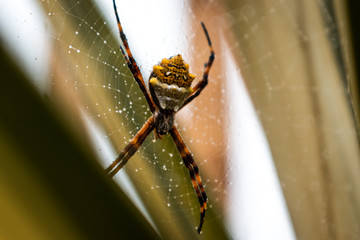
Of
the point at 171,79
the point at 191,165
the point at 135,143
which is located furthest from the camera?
the point at 191,165

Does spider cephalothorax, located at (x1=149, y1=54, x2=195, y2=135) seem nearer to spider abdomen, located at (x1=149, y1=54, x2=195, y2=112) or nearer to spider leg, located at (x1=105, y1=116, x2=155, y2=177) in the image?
spider abdomen, located at (x1=149, y1=54, x2=195, y2=112)

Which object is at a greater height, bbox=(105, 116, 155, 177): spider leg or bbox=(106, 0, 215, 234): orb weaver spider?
bbox=(106, 0, 215, 234): orb weaver spider

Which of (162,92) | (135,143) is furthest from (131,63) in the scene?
(135,143)

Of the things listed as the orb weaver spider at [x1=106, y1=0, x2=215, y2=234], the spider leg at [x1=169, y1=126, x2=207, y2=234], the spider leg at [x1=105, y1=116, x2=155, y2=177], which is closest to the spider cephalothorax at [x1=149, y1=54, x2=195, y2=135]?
the orb weaver spider at [x1=106, y1=0, x2=215, y2=234]

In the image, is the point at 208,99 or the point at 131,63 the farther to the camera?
the point at 208,99

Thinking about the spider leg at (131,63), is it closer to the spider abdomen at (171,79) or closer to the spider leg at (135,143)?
the spider abdomen at (171,79)

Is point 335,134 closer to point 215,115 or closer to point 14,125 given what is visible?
point 215,115

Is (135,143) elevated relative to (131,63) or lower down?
lower down

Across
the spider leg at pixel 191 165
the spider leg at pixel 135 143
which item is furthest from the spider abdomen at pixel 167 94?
the spider leg at pixel 191 165

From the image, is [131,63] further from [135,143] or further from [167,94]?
[135,143]

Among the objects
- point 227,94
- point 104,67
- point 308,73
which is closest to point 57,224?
point 104,67
